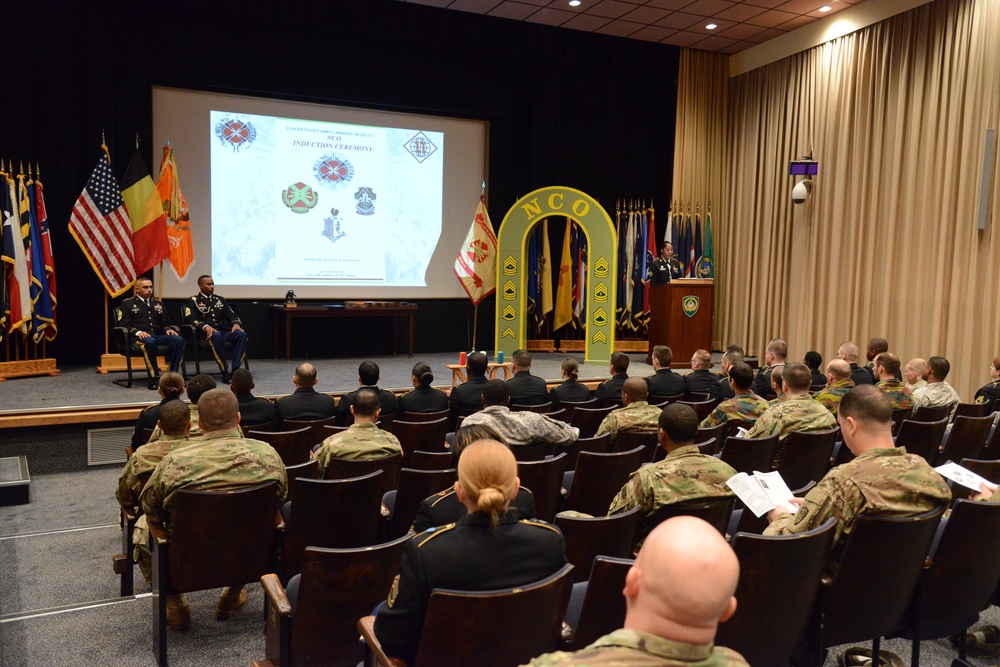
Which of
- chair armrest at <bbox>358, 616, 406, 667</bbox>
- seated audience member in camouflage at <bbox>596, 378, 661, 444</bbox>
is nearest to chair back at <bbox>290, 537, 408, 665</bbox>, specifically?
chair armrest at <bbox>358, 616, 406, 667</bbox>

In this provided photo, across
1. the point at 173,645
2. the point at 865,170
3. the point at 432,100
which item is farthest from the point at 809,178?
the point at 173,645

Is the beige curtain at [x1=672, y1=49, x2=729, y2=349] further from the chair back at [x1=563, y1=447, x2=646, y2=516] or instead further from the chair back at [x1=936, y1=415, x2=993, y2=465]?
the chair back at [x1=563, y1=447, x2=646, y2=516]

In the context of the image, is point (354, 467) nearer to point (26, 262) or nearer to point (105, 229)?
point (105, 229)

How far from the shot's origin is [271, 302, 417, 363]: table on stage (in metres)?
9.66

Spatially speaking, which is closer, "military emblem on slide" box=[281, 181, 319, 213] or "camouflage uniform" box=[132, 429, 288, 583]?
"camouflage uniform" box=[132, 429, 288, 583]

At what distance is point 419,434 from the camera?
15.3ft

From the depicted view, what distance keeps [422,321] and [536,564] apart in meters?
9.37

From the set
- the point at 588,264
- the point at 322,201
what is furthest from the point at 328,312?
the point at 588,264

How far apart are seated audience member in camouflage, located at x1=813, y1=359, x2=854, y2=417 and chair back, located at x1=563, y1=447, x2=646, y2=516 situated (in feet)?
6.41

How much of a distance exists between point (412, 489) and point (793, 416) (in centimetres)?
227

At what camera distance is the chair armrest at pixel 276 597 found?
2253 mm

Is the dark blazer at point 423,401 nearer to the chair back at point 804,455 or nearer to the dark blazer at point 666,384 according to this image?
the dark blazer at point 666,384

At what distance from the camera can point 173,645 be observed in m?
3.09

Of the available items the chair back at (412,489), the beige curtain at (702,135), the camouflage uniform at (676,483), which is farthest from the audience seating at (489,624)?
the beige curtain at (702,135)
